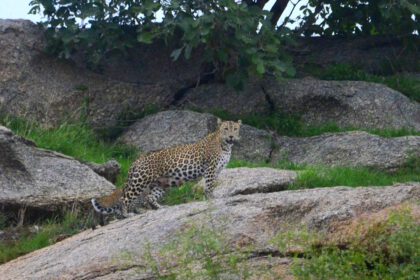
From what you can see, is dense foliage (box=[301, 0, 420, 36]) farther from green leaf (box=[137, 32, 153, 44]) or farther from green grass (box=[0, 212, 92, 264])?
green grass (box=[0, 212, 92, 264])

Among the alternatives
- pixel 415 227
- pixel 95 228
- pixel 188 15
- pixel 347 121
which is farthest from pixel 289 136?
pixel 415 227

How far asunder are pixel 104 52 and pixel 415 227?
1348 centimetres

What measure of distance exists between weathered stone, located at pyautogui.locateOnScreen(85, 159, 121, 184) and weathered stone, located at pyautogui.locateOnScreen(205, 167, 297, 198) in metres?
1.98

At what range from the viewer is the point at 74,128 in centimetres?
2472

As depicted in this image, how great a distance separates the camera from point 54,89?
2553 cm

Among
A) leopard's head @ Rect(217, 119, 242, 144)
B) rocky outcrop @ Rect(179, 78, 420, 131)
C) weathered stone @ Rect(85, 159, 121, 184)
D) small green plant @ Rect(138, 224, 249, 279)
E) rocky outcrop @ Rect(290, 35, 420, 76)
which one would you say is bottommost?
weathered stone @ Rect(85, 159, 121, 184)

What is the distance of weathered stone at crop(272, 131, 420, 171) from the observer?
22234mm

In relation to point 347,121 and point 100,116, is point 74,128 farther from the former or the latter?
point 347,121

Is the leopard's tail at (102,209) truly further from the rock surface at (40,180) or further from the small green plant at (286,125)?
the small green plant at (286,125)

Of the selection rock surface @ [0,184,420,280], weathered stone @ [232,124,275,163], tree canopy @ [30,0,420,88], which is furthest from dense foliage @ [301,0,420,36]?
rock surface @ [0,184,420,280]

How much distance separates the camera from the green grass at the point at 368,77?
1027 inches

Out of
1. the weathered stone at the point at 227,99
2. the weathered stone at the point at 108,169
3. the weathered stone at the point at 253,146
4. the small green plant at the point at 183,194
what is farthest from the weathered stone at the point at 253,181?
the weathered stone at the point at 227,99

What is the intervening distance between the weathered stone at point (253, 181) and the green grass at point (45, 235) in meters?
2.00

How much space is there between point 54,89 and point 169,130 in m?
2.44
